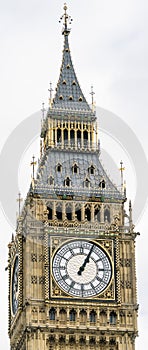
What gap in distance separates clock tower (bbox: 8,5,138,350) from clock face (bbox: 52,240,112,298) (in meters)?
0.05

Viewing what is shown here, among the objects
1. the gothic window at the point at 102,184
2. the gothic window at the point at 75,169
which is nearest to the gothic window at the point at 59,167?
the gothic window at the point at 75,169

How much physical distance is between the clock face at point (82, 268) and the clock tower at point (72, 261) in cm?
5

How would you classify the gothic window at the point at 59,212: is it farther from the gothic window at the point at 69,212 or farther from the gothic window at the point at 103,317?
the gothic window at the point at 103,317

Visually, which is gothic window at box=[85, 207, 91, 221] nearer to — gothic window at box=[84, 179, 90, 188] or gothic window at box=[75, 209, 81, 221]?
gothic window at box=[75, 209, 81, 221]

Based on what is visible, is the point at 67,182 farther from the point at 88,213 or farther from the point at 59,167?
the point at 88,213

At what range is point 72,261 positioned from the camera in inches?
3305

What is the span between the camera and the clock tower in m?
82.9

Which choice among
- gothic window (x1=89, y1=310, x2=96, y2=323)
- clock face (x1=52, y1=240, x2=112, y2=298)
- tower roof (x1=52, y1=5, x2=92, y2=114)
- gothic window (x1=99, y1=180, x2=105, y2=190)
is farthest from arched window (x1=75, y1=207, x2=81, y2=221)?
tower roof (x1=52, y1=5, x2=92, y2=114)

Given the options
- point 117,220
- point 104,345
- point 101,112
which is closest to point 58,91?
point 101,112

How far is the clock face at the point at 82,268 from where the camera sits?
8350cm

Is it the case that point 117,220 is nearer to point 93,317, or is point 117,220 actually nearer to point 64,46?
point 93,317

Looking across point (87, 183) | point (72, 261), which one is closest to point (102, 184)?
point (87, 183)

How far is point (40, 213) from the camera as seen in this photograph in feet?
281

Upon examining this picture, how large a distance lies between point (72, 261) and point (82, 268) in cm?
59
